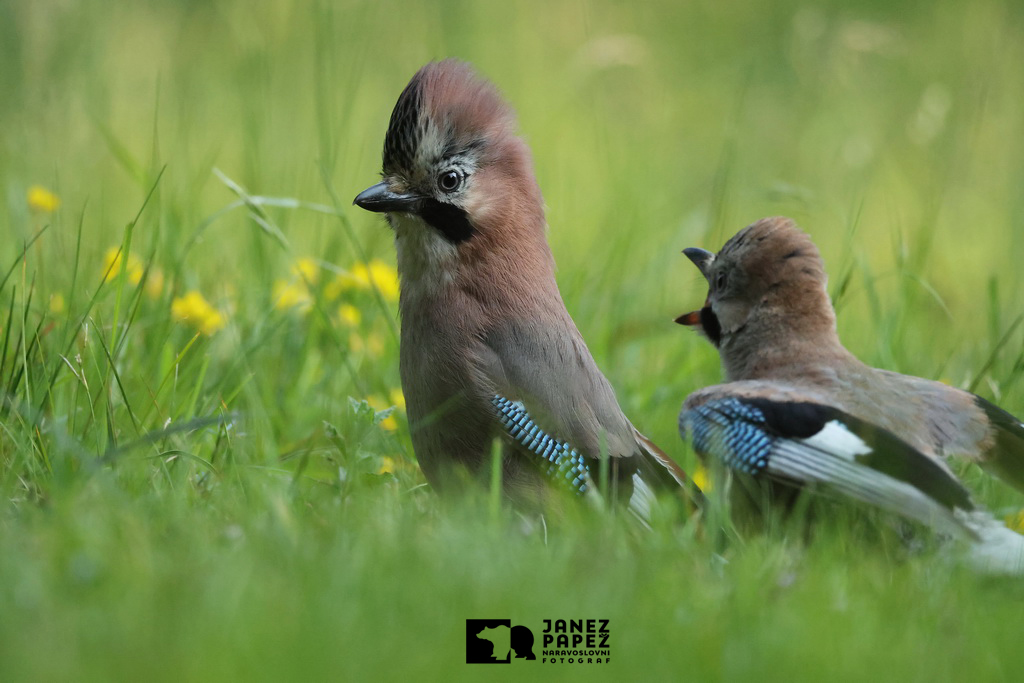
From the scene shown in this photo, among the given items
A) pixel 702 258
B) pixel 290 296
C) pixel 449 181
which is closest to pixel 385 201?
pixel 449 181

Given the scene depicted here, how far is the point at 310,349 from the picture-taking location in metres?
4.40

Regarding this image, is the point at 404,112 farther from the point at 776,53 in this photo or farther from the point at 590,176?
the point at 776,53

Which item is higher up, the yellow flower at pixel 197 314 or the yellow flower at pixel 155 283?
the yellow flower at pixel 155 283

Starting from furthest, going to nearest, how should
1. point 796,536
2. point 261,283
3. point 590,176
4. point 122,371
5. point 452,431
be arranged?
point 590,176 → point 261,283 → point 122,371 → point 452,431 → point 796,536

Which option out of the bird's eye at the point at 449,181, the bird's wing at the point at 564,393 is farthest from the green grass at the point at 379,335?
the bird's eye at the point at 449,181

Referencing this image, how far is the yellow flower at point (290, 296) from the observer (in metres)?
4.38

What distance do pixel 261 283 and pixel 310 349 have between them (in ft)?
1.54

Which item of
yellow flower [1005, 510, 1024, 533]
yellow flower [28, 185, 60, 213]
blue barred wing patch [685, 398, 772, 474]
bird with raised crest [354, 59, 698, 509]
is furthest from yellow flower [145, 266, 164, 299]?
yellow flower [1005, 510, 1024, 533]

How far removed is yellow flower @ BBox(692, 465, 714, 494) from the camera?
3.68 m

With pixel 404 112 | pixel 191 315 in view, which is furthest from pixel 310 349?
pixel 404 112

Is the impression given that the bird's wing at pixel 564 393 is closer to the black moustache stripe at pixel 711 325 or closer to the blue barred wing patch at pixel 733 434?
the blue barred wing patch at pixel 733 434

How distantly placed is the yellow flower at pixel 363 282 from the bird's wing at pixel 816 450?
1507 millimetres

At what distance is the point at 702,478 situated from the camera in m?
4.06

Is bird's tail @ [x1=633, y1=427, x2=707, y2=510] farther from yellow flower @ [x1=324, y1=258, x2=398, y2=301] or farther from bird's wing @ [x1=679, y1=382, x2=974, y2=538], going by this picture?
yellow flower @ [x1=324, y1=258, x2=398, y2=301]
